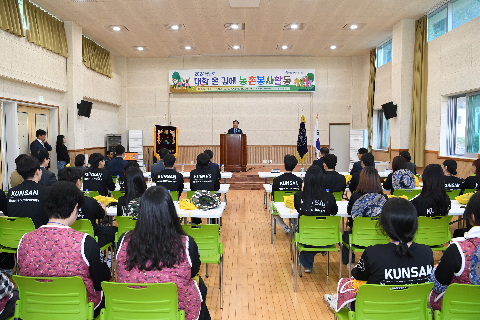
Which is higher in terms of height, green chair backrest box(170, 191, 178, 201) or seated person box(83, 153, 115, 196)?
seated person box(83, 153, 115, 196)

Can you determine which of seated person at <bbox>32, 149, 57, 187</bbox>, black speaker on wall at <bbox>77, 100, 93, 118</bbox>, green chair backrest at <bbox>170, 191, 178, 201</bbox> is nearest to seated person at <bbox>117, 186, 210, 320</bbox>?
green chair backrest at <bbox>170, 191, 178, 201</bbox>

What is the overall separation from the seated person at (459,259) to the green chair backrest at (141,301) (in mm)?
1506

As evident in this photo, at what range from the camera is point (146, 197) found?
2.04 meters

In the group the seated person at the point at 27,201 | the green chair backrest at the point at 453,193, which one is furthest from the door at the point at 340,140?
the seated person at the point at 27,201

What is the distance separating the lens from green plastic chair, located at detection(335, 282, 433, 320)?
6.32 feet

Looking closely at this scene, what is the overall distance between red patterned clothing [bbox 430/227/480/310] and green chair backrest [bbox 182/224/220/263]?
179 centimetres

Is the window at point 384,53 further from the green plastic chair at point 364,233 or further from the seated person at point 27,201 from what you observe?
the seated person at point 27,201

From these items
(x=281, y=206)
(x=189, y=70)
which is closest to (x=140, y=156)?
(x=189, y=70)

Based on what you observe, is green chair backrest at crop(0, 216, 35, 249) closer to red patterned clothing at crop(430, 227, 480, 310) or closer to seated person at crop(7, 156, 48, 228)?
seated person at crop(7, 156, 48, 228)

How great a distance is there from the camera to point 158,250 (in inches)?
77.4

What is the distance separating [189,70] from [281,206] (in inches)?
433

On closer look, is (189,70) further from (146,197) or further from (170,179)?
(146,197)

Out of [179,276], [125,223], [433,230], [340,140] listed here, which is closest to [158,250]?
[179,276]

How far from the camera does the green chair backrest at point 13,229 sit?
338 centimetres
